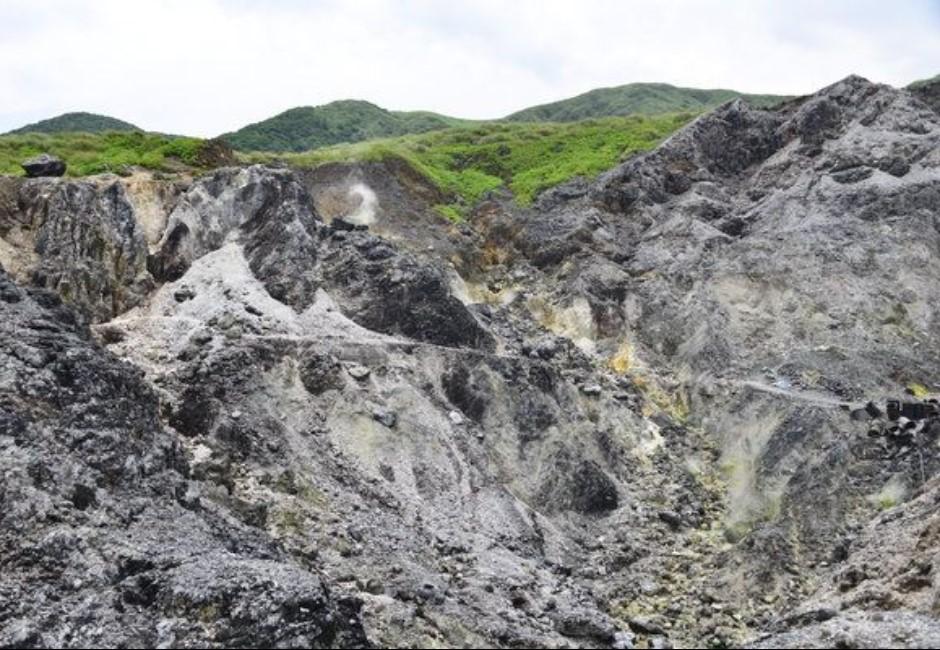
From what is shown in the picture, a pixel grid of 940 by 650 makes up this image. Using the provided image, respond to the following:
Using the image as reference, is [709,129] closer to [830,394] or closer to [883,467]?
[830,394]

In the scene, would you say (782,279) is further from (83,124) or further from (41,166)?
(83,124)

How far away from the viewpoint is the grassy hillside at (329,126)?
10338cm

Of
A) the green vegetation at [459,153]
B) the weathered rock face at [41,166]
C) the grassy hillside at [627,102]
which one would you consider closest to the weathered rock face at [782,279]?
the green vegetation at [459,153]

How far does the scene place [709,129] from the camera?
5881 cm

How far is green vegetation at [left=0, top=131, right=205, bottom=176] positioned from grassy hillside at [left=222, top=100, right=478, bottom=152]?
139 feet

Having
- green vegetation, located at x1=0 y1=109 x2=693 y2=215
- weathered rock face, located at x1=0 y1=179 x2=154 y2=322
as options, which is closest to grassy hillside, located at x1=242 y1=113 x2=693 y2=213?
green vegetation, located at x1=0 y1=109 x2=693 y2=215

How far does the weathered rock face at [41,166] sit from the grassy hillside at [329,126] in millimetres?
55776

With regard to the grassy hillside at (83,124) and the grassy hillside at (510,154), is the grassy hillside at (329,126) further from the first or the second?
the grassy hillside at (510,154)

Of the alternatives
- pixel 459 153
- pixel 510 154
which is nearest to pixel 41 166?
pixel 459 153

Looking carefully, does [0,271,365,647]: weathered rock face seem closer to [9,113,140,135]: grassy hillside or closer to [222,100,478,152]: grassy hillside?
[222,100,478,152]: grassy hillside

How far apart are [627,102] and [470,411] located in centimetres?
12612

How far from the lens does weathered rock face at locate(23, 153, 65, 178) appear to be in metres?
38.1

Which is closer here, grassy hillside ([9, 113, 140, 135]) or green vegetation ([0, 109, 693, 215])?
green vegetation ([0, 109, 693, 215])

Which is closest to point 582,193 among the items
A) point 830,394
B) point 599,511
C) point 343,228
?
point 343,228
